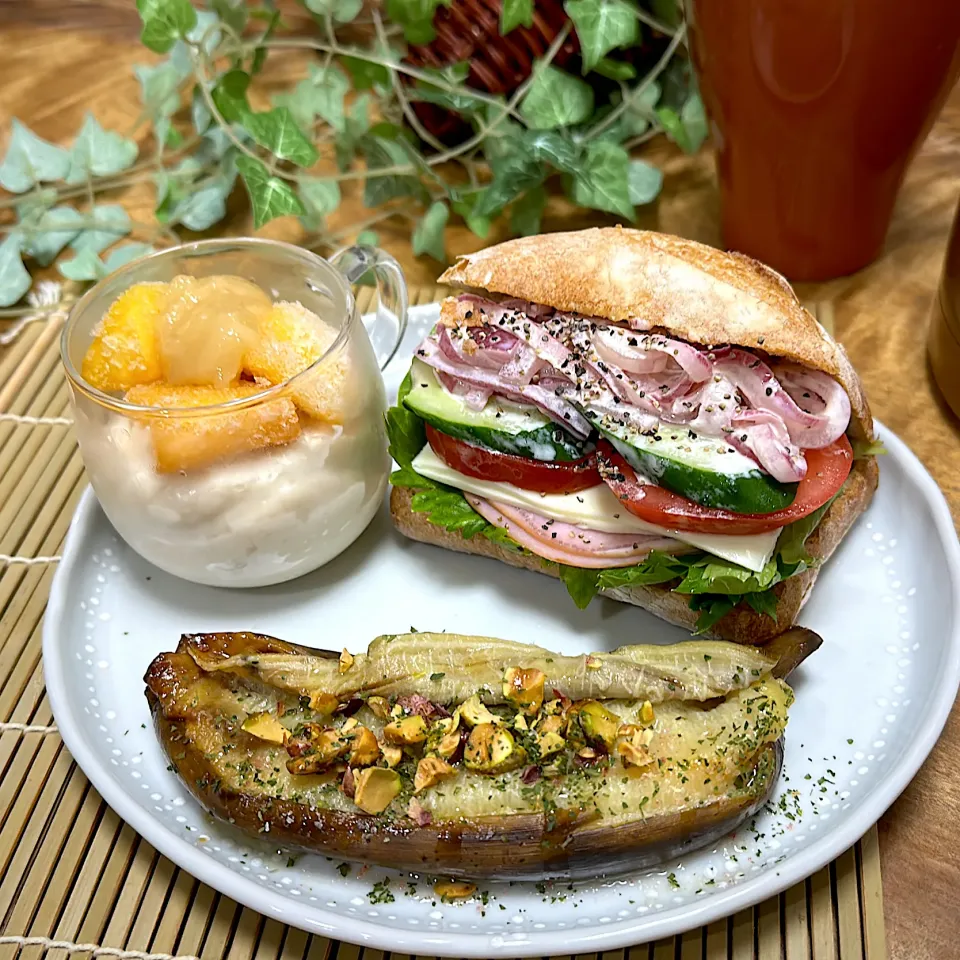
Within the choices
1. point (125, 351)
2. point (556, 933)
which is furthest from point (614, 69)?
point (556, 933)

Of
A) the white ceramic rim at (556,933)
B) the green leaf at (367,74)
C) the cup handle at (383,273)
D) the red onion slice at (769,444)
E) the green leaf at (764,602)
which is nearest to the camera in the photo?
the white ceramic rim at (556,933)

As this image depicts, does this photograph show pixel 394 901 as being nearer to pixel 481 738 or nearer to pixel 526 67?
pixel 481 738

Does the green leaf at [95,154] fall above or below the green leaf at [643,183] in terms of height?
below

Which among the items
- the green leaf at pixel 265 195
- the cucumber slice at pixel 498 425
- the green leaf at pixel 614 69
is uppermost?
the green leaf at pixel 614 69

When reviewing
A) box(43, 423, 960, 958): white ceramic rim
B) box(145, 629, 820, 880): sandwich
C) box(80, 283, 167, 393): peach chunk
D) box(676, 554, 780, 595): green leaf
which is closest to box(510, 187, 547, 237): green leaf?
box(80, 283, 167, 393): peach chunk

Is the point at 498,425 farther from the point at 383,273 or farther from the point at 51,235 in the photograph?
the point at 51,235

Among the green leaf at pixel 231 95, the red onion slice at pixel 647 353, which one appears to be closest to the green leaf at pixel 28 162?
the green leaf at pixel 231 95

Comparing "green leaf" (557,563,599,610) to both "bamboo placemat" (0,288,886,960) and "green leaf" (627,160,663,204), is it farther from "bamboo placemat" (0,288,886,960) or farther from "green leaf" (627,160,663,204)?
"green leaf" (627,160,663,204)

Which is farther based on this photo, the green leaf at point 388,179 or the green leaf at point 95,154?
the green leaf at point 95,154

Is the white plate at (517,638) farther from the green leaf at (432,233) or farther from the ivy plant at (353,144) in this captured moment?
the ivy plant at (353,144)
